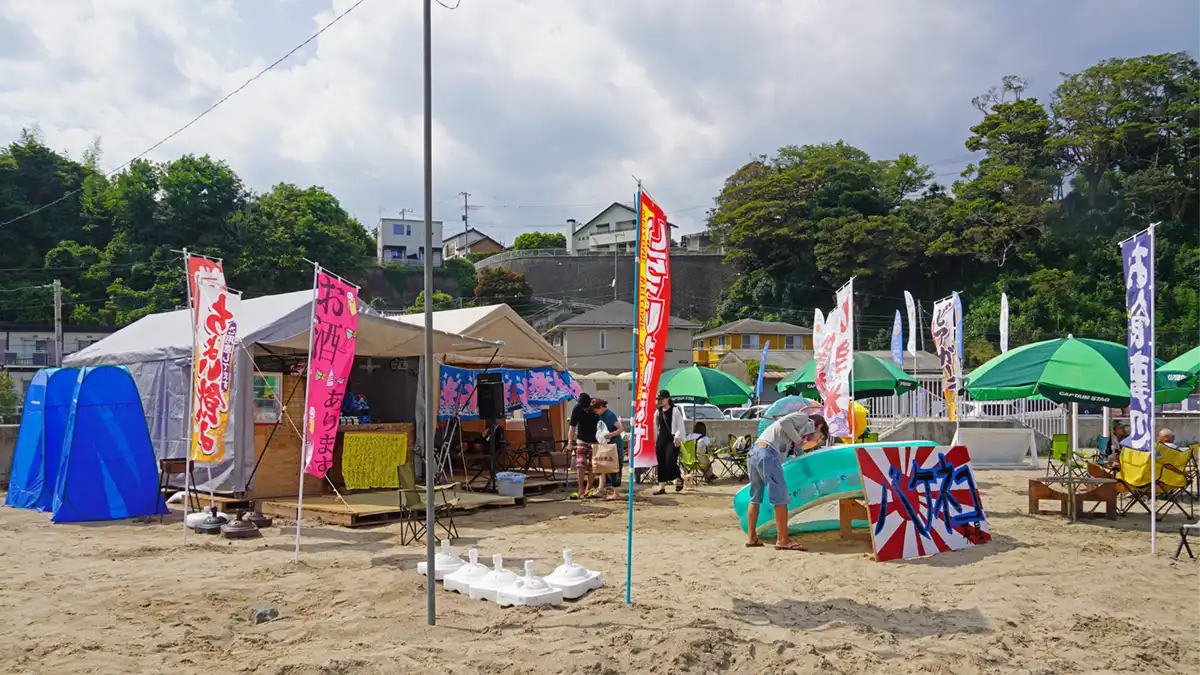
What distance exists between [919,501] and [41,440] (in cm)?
1112

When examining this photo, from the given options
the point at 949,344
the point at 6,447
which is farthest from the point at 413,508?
the point at 6,447

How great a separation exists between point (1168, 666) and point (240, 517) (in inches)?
341

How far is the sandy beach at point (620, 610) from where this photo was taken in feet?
16.0

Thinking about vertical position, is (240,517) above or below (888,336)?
below

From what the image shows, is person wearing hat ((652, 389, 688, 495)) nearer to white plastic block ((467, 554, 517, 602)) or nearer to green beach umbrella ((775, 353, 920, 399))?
green beach umbrella ((775, 353, 920, 399))

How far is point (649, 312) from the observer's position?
19.5 feet

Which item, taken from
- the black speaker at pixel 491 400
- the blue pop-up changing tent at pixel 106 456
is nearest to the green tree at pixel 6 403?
the blue pop-up changing tent at pixel 106 456

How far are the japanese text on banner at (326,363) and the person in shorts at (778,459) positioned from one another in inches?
150

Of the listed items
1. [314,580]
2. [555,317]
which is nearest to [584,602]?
[314,580]

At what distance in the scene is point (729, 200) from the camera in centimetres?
5734

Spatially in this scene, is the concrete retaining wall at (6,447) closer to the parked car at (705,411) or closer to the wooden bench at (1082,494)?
the parked car at (705,411)

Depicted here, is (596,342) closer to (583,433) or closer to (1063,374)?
(583,433)

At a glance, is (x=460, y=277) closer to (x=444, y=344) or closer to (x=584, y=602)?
(x=444, y=344)

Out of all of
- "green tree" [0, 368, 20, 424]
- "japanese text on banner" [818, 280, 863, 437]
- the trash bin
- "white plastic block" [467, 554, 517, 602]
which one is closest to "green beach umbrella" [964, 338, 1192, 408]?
"japanese text on banner" [818, 280, 863, 437]
